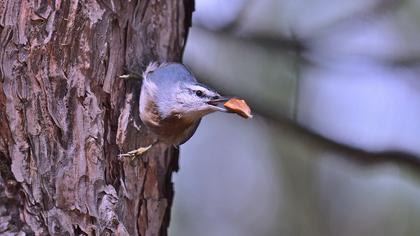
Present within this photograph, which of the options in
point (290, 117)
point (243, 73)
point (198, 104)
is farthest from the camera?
point (243, 73)

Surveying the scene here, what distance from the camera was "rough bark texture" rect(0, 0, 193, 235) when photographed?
143 centimetres

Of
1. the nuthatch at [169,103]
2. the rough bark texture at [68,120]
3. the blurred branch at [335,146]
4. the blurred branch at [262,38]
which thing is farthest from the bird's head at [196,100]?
the blurred branch at [262,38]

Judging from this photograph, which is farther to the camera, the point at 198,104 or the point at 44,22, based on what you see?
the point at 198,104

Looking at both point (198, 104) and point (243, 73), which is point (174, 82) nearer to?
point (198, 104)

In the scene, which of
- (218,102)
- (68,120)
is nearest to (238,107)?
(218,102)

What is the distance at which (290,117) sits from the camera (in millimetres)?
2186

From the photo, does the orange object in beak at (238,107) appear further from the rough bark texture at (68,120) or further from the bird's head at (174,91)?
the rough bark texture at (68,120)

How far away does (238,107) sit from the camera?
59.2 inches

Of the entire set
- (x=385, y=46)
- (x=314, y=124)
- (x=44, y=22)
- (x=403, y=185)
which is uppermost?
(x=44, y=22)

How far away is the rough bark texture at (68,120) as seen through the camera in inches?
56.1

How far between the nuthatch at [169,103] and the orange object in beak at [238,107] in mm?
107

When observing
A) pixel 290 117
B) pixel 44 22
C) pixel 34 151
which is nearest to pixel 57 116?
pixel 34 151

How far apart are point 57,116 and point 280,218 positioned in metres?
1.40

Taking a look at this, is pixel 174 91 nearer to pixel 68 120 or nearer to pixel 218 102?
pixel 218 102
